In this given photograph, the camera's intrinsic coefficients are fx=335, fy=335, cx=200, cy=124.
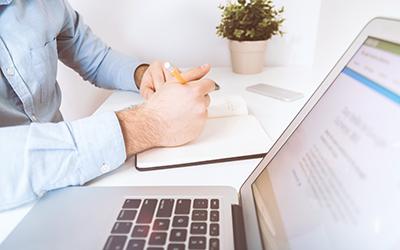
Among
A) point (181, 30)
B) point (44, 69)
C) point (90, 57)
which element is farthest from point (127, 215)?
point (181, 30)

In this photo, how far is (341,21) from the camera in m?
0.82

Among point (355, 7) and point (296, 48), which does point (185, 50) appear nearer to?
point (296, 48)

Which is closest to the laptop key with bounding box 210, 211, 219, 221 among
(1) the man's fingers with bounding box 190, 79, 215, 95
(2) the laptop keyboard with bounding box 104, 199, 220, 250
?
(2) the laptop keyboard with bounding box 104, 199, 220, 250

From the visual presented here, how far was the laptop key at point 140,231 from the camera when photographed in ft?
1.19

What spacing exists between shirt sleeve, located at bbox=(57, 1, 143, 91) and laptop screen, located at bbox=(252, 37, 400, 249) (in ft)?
2.02

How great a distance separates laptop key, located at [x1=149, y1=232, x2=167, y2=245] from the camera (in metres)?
0.35

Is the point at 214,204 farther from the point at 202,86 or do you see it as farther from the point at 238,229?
the point at 202,86

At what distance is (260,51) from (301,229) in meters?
0.76

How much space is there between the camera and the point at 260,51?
0.99 meters

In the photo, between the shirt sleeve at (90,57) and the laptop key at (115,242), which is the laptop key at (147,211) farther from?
the shirt sleeve at (90,57)

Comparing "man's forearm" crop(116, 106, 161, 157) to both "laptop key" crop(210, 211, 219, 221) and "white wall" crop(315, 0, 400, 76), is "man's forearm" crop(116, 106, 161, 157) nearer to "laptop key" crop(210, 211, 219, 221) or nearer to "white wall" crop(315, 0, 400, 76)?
"laptop key" crop(210, 211, 219, 221)

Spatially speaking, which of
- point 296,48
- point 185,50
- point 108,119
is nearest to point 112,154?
point 108,119

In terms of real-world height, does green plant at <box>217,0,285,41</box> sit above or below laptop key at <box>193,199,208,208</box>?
above

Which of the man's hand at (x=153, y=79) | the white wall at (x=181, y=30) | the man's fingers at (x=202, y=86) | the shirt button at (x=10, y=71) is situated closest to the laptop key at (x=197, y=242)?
the man's fingers at (x=202, y=86)
